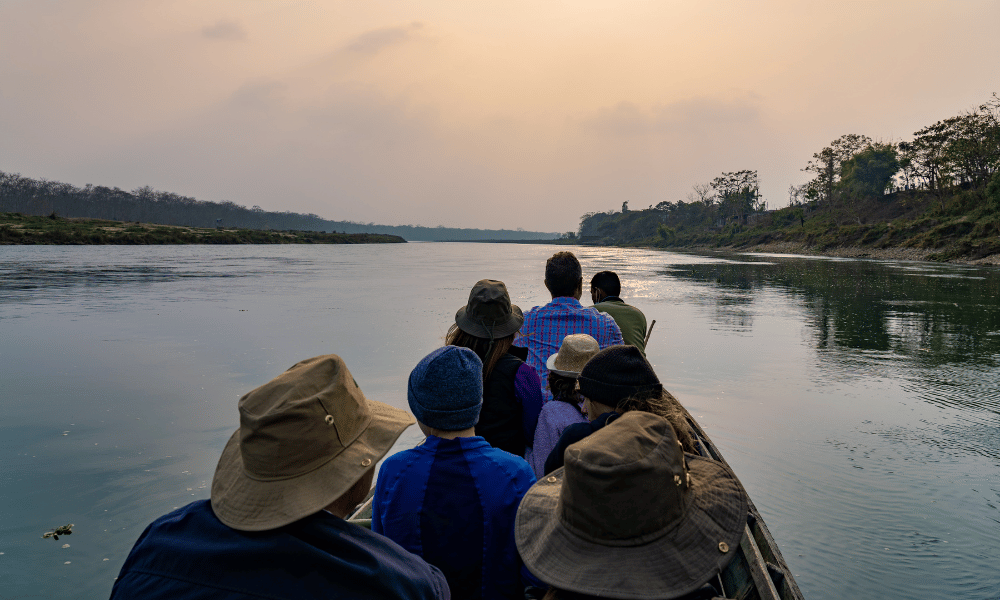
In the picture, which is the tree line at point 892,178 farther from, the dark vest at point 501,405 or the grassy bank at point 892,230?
the dark vest at point 501,405

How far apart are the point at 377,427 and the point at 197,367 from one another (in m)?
10.3

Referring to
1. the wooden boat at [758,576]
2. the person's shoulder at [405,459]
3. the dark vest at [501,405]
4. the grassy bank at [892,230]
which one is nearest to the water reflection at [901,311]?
the wooden boat at [758,576]

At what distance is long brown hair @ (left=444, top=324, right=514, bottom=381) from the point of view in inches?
133

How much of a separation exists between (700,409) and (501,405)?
603 cm

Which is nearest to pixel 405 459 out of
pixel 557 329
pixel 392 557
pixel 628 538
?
pixel 392 557

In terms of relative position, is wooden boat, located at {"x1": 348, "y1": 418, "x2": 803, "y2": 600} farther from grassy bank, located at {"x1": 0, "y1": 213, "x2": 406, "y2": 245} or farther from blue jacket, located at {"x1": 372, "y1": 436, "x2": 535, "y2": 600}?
grassy bank, located at {"x1": 0, "y1": 213, "x2": 406, "y2": 245}

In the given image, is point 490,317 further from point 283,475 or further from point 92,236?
point 92,236

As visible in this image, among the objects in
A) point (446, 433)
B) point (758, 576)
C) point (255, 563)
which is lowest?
point (758, 576)

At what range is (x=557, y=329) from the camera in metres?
4.31

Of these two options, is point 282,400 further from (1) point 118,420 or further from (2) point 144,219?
(2) point 144,219

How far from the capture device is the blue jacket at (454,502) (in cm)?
209

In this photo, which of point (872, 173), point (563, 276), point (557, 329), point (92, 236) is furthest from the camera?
point (872, 173)

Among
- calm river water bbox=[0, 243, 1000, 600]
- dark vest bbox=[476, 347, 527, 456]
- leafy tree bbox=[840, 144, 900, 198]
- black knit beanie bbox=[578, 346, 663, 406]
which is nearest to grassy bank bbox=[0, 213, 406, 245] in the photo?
calm river water bbox=[0, 243, 1000, 600]

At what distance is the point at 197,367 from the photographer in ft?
35.0
